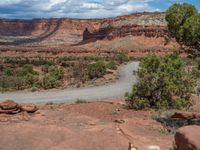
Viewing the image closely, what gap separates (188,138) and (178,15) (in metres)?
7.85

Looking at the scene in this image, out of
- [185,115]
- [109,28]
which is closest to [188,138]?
[185,115]

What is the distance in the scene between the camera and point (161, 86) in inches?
739

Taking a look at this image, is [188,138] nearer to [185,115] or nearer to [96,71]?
[185,115]

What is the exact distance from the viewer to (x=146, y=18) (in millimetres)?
120125

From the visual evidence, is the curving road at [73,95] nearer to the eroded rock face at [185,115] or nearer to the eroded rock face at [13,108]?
the eroded rock face at [13,108]

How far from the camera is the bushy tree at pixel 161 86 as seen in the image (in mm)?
18297

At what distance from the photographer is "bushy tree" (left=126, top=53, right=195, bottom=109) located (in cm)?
1830

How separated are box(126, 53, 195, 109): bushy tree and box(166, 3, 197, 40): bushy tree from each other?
3118mm

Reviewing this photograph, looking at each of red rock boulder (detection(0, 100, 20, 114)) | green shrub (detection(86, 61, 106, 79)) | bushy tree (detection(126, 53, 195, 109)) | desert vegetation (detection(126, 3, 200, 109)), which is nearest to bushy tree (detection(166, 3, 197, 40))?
desert vegetation (detection(126, 3, 200, 109))

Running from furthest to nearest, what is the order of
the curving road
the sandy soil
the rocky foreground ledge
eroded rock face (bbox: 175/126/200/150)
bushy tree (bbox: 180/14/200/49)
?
1. the curving road
2. bushy tree (bbox: 180/14/200/49)
3. the sandy soil
4. the rocky foreground ledge
5. eroded rock face (bbox: 175/126/200/150)

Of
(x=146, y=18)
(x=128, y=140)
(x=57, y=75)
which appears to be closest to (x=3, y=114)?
(x=128, y=140)

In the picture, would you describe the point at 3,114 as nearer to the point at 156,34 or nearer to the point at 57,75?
the point at 57,75

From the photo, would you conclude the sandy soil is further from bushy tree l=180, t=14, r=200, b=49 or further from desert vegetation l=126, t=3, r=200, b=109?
bushy tree l=180, t=14, r=200, b=49

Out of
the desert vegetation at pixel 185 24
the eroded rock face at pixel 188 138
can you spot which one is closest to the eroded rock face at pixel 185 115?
the desert vegetation at pixel 185 24
